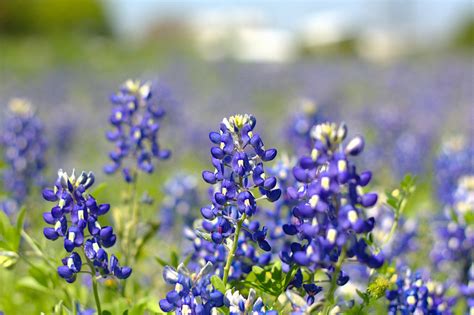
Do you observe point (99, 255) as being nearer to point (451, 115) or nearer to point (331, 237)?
point (331, 237)

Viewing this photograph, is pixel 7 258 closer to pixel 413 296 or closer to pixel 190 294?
pixel 190 294

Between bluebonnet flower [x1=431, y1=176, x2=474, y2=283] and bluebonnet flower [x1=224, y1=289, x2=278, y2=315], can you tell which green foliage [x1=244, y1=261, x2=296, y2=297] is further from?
bluebonnet flower [x1=431, y1=176, x2=474, y2=283]

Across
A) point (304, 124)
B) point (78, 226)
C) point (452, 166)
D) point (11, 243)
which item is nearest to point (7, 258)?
point (11, 243)

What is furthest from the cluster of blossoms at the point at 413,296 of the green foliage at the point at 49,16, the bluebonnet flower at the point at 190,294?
the green foliage at the point at 49,16

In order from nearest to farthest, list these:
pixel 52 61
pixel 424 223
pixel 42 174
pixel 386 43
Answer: pixel 424 223 < pixel 42 174 < pixel 52 61 < pixel 386 43

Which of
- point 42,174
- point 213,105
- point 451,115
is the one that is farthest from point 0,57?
point 42,174

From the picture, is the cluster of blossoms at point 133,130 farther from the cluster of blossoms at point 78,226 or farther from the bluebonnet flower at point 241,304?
the bluebonnet flower at point 241,304
